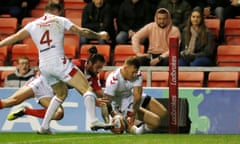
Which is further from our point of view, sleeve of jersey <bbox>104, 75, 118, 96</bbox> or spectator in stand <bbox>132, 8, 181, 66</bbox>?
spectator in stand <bbox>132, 8, 181, 66</bbox>

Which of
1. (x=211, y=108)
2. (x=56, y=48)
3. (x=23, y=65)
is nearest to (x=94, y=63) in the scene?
(x=56, y=48)

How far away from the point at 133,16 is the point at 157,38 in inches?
43.1

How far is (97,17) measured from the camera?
16.0 meters

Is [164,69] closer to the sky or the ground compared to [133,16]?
closer to the ground

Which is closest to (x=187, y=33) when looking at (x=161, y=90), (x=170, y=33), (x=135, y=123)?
(x=170, y=33)

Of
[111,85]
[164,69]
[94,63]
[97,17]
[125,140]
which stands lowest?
[125,140]

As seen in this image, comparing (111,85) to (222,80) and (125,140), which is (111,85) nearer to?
(125,140)

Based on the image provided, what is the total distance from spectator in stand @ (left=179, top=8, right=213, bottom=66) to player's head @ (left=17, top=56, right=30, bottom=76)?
2.41 meters

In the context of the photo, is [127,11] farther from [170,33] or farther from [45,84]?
[45,84]

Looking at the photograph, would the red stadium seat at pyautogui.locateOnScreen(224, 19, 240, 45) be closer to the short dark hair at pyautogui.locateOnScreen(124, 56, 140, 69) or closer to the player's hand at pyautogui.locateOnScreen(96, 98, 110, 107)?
the short dark hair at pyautogui.locateOnScreen(124, 56, 140, 69)

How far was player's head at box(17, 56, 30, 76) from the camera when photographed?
1446cm

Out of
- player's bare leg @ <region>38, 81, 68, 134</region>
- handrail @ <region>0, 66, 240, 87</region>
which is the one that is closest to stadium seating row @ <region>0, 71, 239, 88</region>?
handrail @ <region>0, 66, 240, 87</region>

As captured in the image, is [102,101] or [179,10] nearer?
[102,101]

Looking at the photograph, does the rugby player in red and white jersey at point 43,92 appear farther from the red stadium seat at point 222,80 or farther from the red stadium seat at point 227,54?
the red stadium seat at point 227,54
